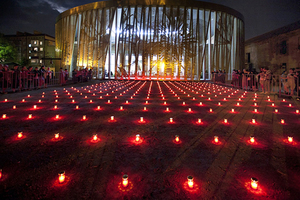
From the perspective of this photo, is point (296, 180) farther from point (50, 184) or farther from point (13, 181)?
point (13, 181)

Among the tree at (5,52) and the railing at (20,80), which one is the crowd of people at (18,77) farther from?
the tree at (5,52)

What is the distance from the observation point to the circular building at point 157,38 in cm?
2173

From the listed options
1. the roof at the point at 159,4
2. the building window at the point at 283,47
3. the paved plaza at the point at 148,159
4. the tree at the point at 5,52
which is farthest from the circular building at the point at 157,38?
the paved plaza at the point at 148,159

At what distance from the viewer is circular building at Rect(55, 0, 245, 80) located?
2173 centimetres

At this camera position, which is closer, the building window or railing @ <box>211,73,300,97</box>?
railing @ <box>211,73,300,97</box>

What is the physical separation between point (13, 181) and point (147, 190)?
4.45 ft

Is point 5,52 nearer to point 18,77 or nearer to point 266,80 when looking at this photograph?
point 18,77

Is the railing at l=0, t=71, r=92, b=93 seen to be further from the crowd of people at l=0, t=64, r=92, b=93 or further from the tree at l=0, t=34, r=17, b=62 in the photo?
the tree at l=0, t=34, r=17, b=62

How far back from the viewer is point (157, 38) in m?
22.0

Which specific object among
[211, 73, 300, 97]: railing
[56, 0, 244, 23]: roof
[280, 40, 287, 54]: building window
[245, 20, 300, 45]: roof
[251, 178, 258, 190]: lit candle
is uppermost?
[56, 0, 244, 23]: roof

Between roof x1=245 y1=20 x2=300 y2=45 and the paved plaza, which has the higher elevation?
roof x1=245 y1=20 x2=300 y2=45

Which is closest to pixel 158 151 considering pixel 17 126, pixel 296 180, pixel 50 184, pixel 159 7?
pixel 50 184

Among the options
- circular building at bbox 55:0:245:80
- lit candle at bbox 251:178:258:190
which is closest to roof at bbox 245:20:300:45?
circular building at bbox 55:0:245:80

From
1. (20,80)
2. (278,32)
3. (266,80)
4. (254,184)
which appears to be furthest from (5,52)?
(278,32)
